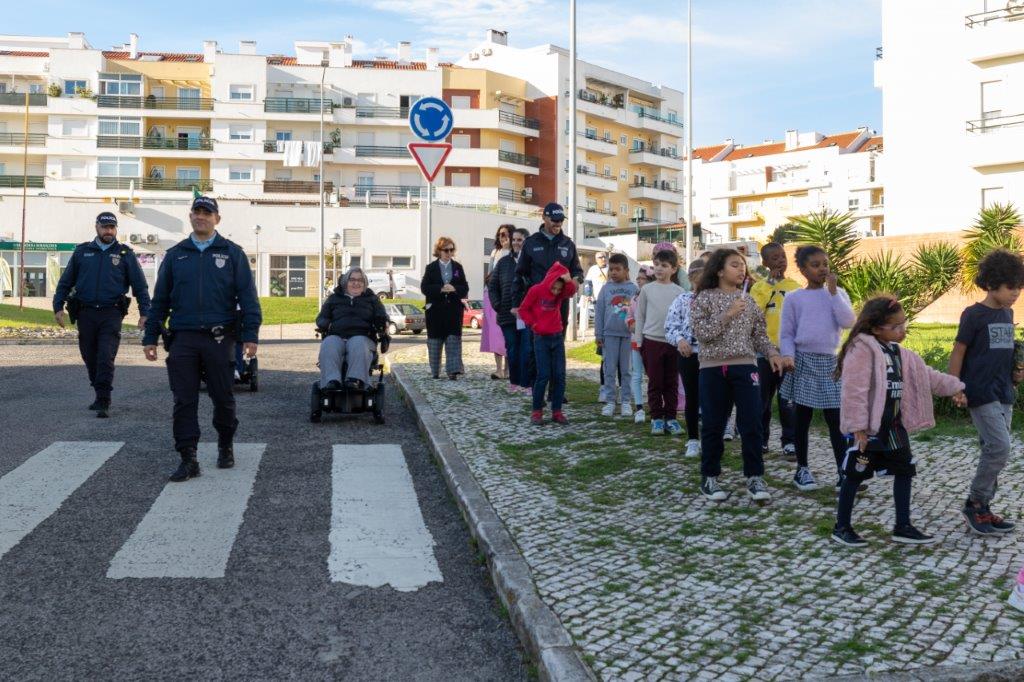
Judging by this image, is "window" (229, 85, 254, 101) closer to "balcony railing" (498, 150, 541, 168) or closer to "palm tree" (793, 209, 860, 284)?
"balcony railing" (498, 150, 541, 168)

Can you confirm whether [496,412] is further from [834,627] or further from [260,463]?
[834,627]

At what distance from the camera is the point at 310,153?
206ft

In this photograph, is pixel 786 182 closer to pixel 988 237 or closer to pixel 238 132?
pixel 238 132

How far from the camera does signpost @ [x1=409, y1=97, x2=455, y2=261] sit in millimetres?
12992

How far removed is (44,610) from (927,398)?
4.53 meters

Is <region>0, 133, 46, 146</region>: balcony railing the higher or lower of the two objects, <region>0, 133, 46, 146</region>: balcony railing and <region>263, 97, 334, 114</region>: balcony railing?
the lower

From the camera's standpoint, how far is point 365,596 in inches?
191

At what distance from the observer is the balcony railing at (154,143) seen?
2478 inches

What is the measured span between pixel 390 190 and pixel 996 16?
40.7 meters

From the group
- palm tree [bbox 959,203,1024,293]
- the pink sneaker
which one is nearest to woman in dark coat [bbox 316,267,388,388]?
the pink sneaker

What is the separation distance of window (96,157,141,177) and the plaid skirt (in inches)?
2456

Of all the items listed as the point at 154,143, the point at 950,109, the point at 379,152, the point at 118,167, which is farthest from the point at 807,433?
the point at 118,167

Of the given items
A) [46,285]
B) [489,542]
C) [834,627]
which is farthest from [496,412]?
[46,285]

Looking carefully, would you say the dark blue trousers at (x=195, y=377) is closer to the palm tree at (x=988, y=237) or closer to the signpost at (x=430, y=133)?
the signpost at (x=430, y=133)
